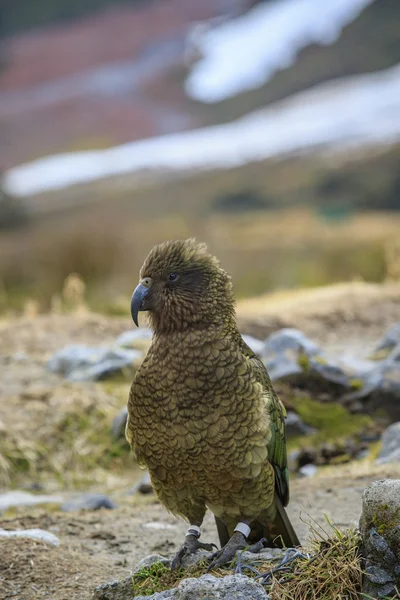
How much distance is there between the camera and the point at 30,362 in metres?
10.2

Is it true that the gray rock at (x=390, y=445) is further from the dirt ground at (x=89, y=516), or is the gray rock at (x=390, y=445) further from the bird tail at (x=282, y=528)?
the bird tail at (x=282, y=528)

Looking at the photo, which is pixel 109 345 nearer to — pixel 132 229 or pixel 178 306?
pixel 132 229

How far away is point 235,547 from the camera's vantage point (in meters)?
3.90

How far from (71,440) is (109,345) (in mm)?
2770

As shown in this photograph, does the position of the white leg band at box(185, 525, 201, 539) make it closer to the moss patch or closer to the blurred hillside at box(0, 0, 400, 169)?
the moss patch

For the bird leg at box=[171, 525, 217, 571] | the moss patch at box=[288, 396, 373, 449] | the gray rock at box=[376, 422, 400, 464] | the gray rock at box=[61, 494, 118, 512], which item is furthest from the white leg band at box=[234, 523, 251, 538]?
the moss patch at box=[288, 396, 373, 449]

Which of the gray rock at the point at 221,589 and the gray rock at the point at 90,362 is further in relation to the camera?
the gray rock at the point at 90,362

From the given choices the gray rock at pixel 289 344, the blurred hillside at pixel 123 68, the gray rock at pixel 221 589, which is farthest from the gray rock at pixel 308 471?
the blurred hillside at pixel 123 68

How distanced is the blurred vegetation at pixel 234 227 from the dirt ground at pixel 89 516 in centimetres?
272

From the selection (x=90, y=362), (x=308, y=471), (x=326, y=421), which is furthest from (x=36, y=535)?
(x=90, y=362)

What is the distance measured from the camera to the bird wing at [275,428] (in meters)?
4.11

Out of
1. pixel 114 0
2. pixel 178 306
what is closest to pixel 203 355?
pixel 178 306

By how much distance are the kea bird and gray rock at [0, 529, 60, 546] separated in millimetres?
1226

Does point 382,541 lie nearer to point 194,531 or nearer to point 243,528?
point 243,528
